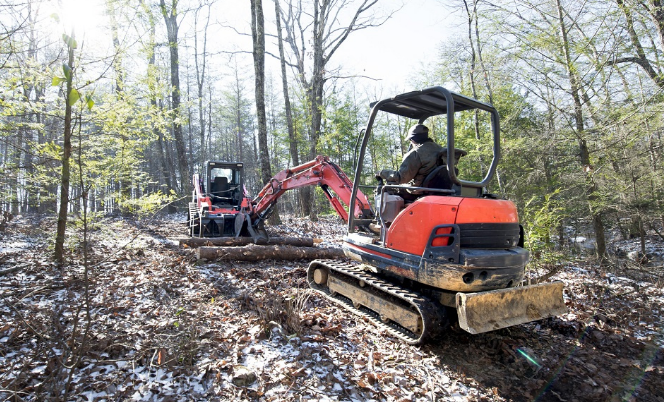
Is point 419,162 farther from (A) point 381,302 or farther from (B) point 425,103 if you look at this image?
(A) point 381,302

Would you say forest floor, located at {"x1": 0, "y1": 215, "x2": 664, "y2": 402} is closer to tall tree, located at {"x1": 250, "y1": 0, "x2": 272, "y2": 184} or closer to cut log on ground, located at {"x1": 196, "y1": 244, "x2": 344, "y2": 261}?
cut log on ground, located at {"x1": 196, "y1": 244, "x2": 344, "y2": 261}

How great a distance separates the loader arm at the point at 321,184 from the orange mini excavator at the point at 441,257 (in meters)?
1.23

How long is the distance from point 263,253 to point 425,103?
14.9 ft

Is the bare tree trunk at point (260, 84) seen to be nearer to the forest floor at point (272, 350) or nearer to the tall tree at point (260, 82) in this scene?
the tall tree at point (260, 82)

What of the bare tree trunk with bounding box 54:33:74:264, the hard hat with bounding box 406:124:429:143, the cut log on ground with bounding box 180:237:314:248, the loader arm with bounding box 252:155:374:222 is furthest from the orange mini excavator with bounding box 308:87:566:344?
the cut log on ground with bounding box 180:237:314:248

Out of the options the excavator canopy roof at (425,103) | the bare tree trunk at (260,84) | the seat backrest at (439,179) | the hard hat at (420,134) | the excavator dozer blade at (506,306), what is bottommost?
the excavator dozer blade at (506,306)

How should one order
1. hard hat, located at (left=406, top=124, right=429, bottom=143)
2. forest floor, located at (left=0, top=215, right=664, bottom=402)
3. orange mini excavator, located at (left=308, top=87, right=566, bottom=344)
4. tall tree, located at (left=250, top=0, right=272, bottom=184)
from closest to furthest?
1. forest floor, located at (left=0, top=215, right=664, bottom=402)
2. orange mini excavator, located at (left=308, top=87, right=566, bottom=344)
3. hard hat, located at (left=406, top=124, right=429, bottom=143)
4. tall tree, located at (left=250, top=0, right=272, bottom=184)

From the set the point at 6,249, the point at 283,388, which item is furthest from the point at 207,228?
the point at 283,388

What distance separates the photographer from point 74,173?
561cm

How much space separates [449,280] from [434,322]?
19.1 inches

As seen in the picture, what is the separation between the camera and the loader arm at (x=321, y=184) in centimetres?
635

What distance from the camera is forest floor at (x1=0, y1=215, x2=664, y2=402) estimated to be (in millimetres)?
3053

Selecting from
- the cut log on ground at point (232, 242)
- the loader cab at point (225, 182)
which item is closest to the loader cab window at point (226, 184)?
the loader cab at point (225, 182)

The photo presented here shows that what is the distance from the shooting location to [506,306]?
12.1 feet
